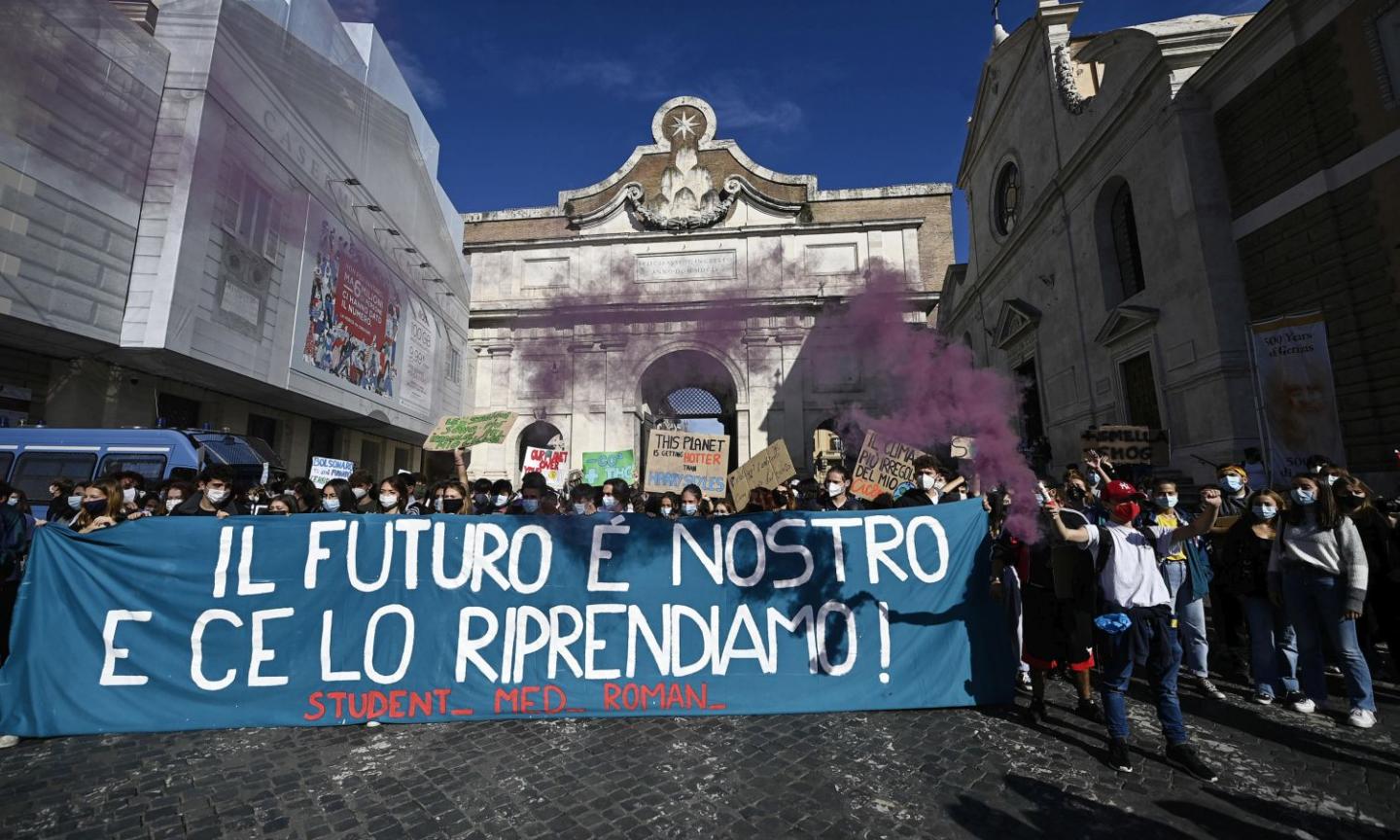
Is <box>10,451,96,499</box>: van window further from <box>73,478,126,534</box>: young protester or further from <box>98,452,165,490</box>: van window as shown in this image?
<box>73,478,126,534</box>: young protester

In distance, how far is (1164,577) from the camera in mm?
4027

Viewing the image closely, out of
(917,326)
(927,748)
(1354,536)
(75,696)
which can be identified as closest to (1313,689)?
(1354,536)

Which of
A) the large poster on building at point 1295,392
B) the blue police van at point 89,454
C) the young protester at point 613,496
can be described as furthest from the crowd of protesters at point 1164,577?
the large poster on building at point 1295,392

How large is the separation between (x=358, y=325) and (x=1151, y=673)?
1965 centimetres

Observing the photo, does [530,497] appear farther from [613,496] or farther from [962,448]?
[962,448]

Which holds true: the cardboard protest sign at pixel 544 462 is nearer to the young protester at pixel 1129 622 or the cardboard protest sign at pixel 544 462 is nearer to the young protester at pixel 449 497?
the young protester at pixel 449 497

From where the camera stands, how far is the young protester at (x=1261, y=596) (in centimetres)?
420

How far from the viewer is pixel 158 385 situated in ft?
40.4

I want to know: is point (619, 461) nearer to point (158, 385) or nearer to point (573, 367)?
point (573, 367)

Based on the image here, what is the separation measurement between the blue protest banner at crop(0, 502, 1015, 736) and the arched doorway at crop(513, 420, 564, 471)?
1817 cm

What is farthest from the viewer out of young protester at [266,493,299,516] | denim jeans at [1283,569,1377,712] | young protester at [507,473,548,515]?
young protester at [507,473,548,515]

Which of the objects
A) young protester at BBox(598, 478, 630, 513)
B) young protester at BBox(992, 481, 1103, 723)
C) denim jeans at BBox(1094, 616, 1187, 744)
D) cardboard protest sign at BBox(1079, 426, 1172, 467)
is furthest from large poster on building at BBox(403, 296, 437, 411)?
denim jeans at BBox(1094, 616, 1187, 744)

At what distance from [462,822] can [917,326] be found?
2275 centimetres

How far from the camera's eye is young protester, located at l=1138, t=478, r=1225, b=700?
434cm
